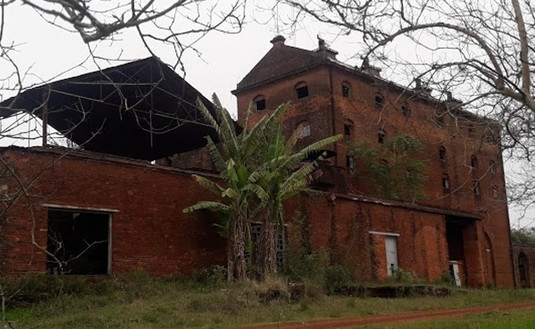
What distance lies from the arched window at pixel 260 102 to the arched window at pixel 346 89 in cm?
463

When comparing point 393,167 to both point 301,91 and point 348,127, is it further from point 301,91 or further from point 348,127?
point 301,91

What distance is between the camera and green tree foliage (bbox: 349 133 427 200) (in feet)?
110

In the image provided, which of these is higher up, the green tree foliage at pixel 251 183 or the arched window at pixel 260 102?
the arched window at pixel 260 102

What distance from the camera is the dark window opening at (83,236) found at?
630 inches

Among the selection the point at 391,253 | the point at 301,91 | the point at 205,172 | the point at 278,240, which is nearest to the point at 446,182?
the point at 301,91

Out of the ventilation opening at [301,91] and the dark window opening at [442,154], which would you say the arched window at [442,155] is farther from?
the ventilation opening at [301,91]

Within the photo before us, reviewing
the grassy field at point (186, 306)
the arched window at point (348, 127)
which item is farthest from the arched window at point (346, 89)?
the grassy field at point (186, 306)

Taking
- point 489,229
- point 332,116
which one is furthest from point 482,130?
point 489,229

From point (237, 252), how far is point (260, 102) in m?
19.9

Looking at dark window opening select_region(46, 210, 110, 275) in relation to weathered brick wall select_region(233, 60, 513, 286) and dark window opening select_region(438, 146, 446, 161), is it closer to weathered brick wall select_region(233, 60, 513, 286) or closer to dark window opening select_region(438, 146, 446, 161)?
weathered brick wall select_region(233, 60, 513, 286)

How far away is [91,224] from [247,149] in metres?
4.66

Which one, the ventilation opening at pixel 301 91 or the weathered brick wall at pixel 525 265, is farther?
the weathered brick wall at pixel 525 265

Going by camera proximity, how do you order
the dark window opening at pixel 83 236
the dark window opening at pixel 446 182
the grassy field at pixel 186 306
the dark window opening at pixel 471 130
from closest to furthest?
the dark window opening at pixel 471 130, the grassy field at pixel 186 306, the dark window opening at pixel 83 236, the dark window opening at pixel 446 182

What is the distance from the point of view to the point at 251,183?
17.4 metres
